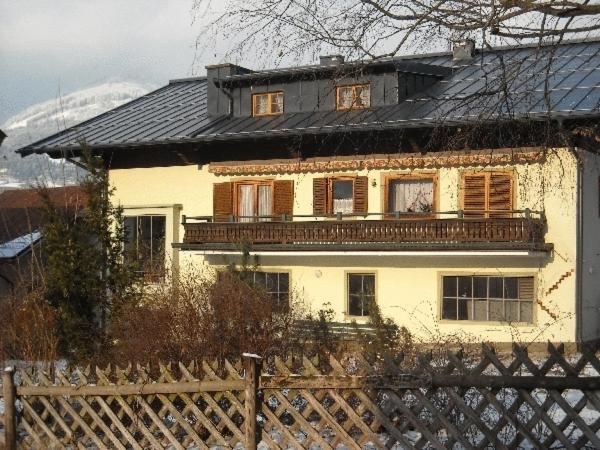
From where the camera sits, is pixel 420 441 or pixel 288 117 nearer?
pixel 420 441

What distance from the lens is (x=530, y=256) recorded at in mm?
22188

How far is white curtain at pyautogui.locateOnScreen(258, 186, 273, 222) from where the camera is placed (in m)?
26.0

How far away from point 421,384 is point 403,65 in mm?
17377

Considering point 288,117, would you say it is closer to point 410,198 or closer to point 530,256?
point 410,198

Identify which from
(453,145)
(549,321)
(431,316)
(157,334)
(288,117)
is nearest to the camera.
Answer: (453,145)

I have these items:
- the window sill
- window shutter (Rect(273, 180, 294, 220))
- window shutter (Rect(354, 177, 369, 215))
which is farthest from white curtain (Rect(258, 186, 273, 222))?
the window sill

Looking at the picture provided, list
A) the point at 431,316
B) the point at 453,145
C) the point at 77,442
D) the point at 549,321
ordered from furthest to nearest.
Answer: the point at 431,316 → the point at 549,321 → the point at 77,442 → the point at 453,145

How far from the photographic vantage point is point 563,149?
22.4 meters

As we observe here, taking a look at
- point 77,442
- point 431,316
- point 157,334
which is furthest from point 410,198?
point 77,442

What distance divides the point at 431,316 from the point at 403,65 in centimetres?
674

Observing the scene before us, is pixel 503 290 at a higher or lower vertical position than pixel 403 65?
lower

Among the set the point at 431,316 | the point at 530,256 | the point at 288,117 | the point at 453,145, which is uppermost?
the point at 288,117

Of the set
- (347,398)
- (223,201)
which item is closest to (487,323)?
(223,201)

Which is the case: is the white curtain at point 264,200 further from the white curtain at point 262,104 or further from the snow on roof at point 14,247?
the snow on roof at point 14,247
